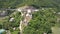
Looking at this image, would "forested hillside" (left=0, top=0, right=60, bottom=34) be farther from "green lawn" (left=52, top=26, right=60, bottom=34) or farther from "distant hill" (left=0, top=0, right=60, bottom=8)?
"green lawn" (left=52, top=26, right=60, bottom=34)

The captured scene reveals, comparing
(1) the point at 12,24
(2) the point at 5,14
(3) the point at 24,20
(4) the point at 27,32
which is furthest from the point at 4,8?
(4) the point at 27,32

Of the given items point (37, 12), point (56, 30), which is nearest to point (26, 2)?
point (37, 12)

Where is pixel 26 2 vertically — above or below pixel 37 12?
below

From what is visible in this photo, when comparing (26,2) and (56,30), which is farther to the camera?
(26,2)

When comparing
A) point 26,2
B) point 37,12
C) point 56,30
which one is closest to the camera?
point 56,30

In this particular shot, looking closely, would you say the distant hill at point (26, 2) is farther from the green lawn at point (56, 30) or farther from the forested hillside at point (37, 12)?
the green lawn at point (56, 30)

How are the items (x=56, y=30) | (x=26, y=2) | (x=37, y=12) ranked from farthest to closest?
1. (x=26, y=2)
2. (x=37, y=12)
3. (x=56, y=30)

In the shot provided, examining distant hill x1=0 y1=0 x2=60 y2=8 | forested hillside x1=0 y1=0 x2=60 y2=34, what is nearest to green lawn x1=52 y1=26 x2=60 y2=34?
forested hillside x1=0 y1=0 x2=60 y2=34

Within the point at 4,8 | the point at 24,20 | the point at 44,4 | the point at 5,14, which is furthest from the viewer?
the point at 44,4

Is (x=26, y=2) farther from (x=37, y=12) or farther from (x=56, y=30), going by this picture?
(x=56, y=30)

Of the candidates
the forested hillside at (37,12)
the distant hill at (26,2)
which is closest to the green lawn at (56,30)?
the forested hillside at (37,12)

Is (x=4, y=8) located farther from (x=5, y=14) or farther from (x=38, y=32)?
(x=38, y=32)
